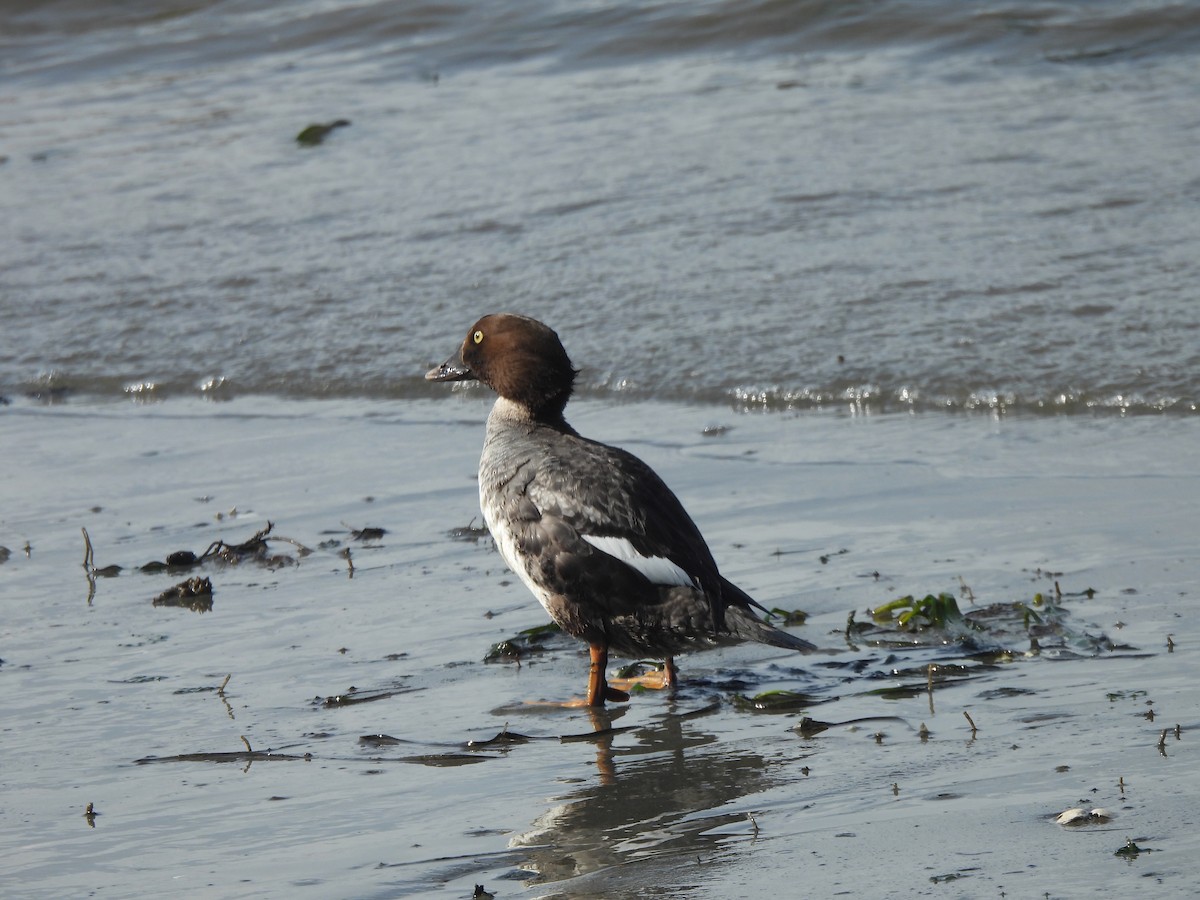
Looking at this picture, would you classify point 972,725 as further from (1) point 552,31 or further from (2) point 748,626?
(1) point 552,31

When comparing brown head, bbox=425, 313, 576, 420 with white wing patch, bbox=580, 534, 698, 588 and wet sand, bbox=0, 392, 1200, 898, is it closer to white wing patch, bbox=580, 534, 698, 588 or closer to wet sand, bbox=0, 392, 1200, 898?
wet sand, bbox=0, 392, 1200, 898

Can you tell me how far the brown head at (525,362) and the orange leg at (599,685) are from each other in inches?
40.4

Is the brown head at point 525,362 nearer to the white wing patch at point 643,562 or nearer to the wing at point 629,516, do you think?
the wing at point 629,516

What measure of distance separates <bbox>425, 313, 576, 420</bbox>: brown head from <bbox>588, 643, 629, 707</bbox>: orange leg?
1.03m

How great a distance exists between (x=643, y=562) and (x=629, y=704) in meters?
0.40

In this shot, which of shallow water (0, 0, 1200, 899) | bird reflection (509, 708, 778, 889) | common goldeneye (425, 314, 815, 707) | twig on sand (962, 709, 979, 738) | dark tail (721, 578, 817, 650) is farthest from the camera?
A: common goldeneye (425, 314, 815, 707)

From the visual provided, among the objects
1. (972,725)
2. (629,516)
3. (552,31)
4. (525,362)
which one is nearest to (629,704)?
(629,516)

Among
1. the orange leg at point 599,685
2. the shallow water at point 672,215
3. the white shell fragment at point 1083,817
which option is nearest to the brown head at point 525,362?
the orange leg at point 599,685

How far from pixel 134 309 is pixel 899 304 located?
4718 mm

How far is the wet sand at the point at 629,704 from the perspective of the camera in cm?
336

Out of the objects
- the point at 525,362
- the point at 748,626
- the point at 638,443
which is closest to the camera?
the point at 748,626

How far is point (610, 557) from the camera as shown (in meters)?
4.60

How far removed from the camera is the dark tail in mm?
4332

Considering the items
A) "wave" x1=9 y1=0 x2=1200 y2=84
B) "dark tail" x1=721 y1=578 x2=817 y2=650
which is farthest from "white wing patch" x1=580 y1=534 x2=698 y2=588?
"wave" x1=9 y1=0 x2=1200 y2=84
